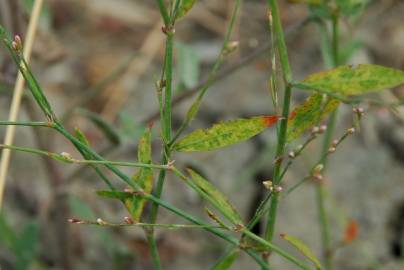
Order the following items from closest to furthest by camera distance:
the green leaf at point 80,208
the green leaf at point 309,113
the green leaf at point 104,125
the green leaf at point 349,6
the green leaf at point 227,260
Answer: the green leaf at point 309,113 < the green leaf at point 227,260 < the green leaf at point 349,6 < the green leaf at point 104,125 < the green leaf at point 80,208

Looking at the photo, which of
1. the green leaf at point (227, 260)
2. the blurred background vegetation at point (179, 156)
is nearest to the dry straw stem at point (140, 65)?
the blurred background vegetation at point (179, 156)

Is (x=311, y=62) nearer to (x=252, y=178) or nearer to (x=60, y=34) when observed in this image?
(x=252, y=178)

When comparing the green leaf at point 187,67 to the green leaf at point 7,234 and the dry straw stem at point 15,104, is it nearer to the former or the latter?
the dry straw stem at point 15,104

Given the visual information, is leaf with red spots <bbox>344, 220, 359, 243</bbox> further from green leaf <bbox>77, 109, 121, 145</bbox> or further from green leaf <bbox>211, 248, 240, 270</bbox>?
green leaf <bbox>211, 248, 240, 270</bbox>

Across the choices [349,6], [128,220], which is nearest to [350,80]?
[128,220]

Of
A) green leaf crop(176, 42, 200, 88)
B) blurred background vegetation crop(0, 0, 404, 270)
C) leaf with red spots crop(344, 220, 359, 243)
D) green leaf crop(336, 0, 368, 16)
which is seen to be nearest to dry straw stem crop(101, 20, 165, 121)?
blurred background vegetation crop(0, 0, 404, 270)

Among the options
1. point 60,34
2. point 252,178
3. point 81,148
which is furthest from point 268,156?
point 81,148
